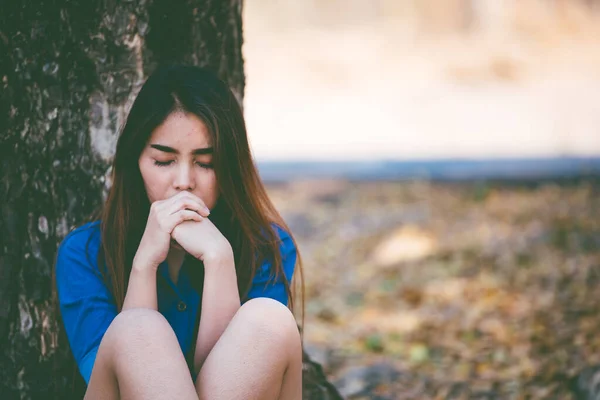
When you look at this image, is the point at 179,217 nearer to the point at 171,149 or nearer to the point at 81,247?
the point at 171,149

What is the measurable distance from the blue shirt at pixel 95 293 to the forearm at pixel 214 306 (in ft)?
0.78

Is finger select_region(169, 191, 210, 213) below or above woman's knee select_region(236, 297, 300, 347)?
above

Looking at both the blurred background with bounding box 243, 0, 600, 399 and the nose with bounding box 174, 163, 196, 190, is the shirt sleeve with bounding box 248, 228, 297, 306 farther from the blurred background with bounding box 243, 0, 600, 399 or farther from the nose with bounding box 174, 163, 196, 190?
the blurred background with bounding box 243, 0, 600, 399

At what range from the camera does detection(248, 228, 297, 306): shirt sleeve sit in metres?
2.46

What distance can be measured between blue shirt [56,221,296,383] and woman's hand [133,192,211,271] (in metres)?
0.20

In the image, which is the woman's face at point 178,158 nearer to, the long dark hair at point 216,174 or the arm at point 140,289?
the long dark hair at point 216,174

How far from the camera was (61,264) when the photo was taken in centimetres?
234

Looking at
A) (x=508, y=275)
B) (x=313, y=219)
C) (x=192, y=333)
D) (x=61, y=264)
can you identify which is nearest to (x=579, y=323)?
(x=508, y=275)

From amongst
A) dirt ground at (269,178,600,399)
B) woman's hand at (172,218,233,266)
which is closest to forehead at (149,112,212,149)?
woman's hand at (172,218,233,266)

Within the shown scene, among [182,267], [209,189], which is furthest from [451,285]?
[209,189]

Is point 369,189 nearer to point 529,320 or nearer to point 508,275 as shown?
point 508,275

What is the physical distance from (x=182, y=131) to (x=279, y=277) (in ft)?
2.01

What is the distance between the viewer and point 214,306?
7.32 feet

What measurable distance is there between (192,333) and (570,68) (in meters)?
9.63
